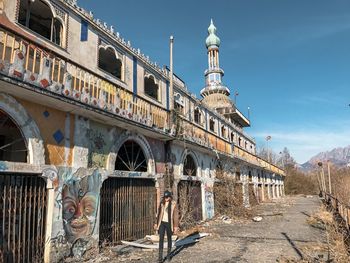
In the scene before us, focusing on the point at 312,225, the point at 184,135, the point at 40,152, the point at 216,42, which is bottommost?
the point at 312,225

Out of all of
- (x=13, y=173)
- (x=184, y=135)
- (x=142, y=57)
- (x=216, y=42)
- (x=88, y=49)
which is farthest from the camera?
(x=216, y=42)

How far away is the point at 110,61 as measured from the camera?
42.4 feet

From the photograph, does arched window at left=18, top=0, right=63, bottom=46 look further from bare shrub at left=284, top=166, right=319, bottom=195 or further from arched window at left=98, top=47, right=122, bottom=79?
bare shrub at left=284, top=166, right=319, bottom=195

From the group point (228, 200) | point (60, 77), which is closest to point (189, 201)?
point (228, 200)

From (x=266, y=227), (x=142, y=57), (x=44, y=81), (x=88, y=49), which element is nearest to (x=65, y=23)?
(x=88, y=49)

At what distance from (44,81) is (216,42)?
1691 inches

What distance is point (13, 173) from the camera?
6.81 meters

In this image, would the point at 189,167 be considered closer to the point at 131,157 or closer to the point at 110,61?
the point at 131,157

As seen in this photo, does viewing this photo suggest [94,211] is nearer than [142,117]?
Yes

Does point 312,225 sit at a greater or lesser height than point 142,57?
lesser

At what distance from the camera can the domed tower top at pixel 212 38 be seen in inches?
1858

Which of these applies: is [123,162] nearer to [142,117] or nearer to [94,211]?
[142,117]

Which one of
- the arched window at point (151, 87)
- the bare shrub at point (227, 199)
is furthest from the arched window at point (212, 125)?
the arched window at point (151, 87)

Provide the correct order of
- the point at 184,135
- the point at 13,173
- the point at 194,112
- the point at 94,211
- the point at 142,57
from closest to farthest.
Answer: the point at 13,173
the point at 94,211
the point at 142,57
the point at 184,135
the point at 194,112
